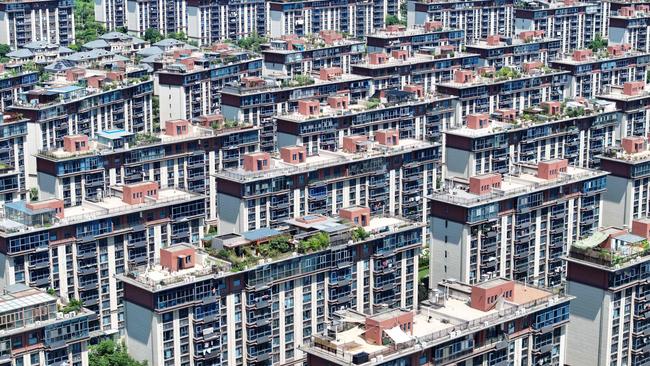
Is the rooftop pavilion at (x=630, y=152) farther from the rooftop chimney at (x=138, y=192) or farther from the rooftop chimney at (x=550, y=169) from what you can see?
the rooftop chimney at (x=138, y=192)

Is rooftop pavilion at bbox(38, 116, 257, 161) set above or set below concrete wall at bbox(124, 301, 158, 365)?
above

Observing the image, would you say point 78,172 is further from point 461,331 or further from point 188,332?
point 461,331

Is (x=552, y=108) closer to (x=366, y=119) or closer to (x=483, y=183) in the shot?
(x=366, y=119)

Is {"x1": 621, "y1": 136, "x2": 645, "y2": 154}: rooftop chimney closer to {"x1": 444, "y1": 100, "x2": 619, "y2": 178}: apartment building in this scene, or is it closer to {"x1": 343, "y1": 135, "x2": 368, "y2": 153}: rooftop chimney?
{"x1": 444, "y1": 100, "x2": 619, "y2": 178}: apartment building

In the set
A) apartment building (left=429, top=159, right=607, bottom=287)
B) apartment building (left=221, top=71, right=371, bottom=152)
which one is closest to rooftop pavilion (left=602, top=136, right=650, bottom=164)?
apartment building (left=429, top=159, right=607, bottom=287)

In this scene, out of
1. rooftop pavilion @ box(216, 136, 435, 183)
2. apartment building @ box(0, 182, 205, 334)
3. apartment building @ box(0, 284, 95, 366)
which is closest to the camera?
apartment building @ box(0, 284, 95, 366)
